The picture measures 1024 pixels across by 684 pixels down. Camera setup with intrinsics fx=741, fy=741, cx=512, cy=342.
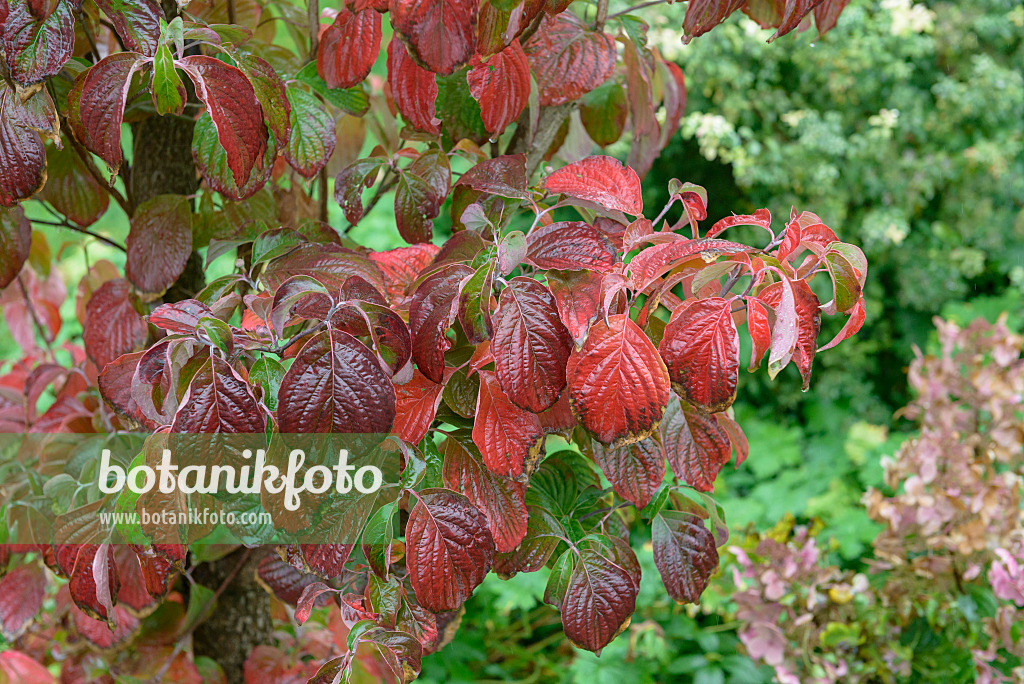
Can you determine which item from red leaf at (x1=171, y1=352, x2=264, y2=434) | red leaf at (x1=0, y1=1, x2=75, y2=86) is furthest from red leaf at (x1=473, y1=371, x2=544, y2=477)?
red leaf at (x1=0, y1=1, x2=75, y2=86)

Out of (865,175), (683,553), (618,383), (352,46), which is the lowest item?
(865,175)

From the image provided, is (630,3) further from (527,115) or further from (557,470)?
(557,470)

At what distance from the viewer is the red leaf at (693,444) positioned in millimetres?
633

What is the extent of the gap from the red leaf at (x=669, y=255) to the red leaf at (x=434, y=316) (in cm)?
11

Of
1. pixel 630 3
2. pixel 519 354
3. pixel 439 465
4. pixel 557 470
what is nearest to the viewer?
pixel 519 354

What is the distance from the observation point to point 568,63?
2.23 ft

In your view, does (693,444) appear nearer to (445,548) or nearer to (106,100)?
(445,548)

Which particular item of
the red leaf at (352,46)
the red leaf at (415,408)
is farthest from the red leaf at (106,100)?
the red leaf at (415,408)

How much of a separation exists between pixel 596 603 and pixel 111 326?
57 centimetres

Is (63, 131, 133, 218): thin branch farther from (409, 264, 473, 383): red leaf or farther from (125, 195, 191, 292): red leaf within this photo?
(409, 264, 473, 383): red leaf

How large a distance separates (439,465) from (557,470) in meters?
0.15

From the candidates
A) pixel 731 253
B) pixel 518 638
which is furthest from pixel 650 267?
pixel 518 638

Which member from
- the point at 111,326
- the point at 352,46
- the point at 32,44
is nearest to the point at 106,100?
the point at 32,44

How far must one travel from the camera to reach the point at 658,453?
64 cm
